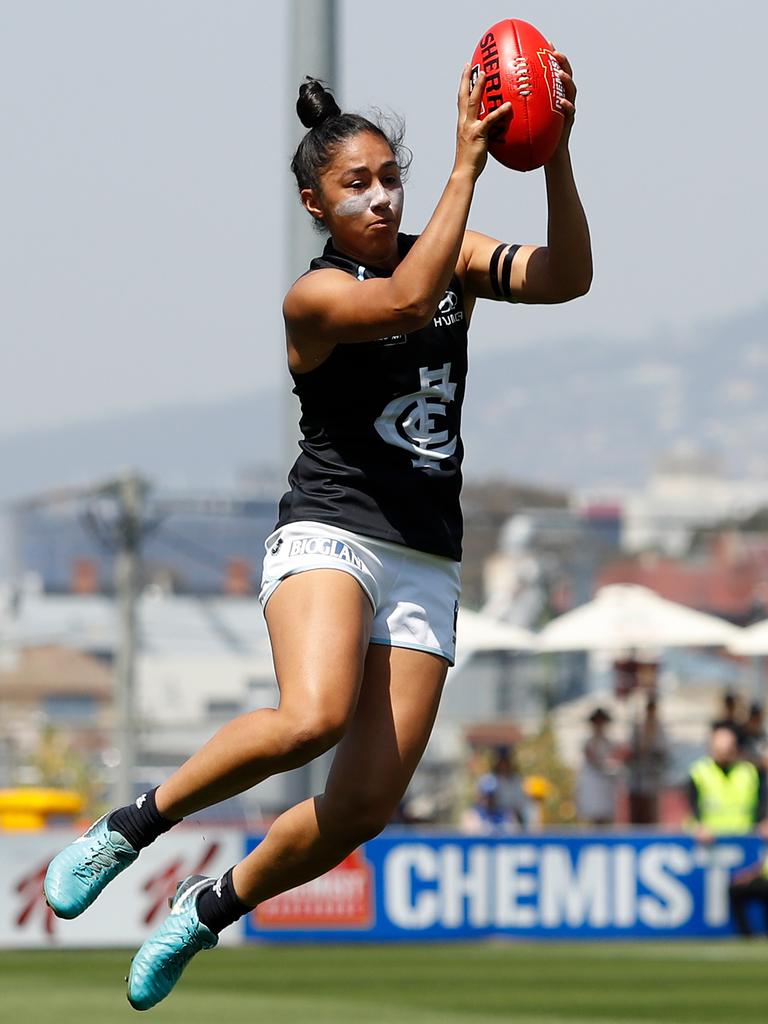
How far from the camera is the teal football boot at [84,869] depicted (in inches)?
255

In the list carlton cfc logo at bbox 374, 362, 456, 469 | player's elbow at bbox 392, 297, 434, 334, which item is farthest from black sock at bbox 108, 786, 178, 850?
player's elbow at bbox 392, 297, 434, 334

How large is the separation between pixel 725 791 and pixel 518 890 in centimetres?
168

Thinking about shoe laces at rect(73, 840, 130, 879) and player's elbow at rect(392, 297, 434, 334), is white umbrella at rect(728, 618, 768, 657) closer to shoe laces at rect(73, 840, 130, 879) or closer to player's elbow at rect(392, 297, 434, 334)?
shoe laces at rect(73, 840, 130, 879)

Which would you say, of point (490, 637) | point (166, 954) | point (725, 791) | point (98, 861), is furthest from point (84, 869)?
point (490, 637)

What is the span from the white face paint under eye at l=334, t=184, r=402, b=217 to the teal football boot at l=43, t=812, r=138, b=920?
73.4 inches

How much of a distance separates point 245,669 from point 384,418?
45.8 metres

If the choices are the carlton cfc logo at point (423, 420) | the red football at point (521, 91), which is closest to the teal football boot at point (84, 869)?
the carlton cfc logo at point (423, 420)

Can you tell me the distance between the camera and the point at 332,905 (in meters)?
15.5

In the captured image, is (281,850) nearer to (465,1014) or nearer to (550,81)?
(550,81)

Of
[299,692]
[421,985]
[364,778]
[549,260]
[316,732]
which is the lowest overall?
[421,985]

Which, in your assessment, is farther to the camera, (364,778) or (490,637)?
(490,637)

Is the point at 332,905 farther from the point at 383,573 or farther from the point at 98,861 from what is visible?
the point at 383,573

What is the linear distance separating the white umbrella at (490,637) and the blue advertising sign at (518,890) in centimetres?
513

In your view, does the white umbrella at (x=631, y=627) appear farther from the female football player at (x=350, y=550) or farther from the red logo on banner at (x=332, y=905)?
the female football player at (x=350, y=550)
